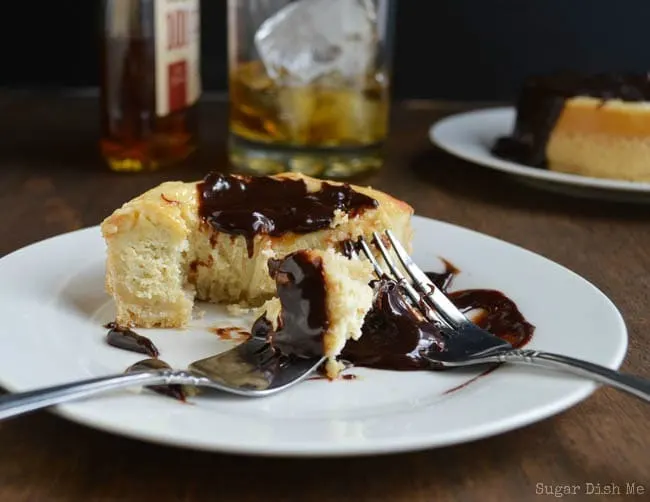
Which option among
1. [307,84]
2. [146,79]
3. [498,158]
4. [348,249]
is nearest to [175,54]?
[146,79]

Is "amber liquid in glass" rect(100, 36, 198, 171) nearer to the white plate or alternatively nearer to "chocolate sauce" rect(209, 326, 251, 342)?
the white plate

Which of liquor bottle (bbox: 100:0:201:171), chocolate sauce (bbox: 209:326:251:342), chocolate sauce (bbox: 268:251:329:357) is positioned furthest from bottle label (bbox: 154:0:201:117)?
chocolate sauce (bbox: 268:251:329:357)

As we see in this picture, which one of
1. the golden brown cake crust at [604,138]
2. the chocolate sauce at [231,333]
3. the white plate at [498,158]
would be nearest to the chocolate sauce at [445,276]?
the chocolate sauce at [231,333]

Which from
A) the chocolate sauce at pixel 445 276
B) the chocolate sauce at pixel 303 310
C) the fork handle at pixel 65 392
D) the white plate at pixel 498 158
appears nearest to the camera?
the fork handle at pixel 65 392

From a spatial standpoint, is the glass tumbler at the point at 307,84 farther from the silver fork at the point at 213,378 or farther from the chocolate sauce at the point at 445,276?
the silver fork at the point at 213,378

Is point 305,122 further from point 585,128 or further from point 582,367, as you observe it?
point 582,367

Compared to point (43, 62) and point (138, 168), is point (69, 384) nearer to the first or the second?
point (138, 168)
